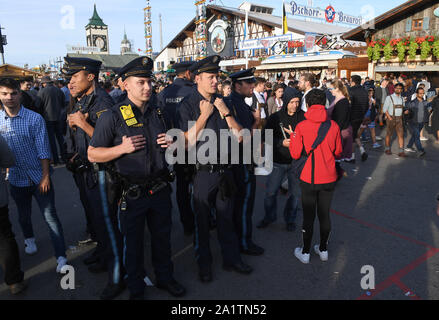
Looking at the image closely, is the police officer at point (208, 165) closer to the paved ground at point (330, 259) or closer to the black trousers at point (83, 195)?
the paved ground at point (330, 259)

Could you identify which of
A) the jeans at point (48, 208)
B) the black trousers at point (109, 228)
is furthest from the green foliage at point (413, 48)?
the jeans at point (48, 208)

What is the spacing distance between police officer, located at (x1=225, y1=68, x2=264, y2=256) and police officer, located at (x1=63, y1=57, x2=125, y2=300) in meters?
1.40

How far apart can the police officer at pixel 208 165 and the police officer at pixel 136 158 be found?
14.2 inches

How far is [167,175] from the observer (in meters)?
2.93

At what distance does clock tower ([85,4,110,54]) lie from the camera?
126m

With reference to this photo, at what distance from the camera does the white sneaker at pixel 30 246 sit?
3.90m

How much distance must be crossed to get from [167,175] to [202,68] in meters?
1.14

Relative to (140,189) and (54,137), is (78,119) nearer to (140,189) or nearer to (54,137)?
(140,189)

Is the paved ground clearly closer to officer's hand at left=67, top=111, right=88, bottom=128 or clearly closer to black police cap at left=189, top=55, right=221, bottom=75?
officer's hand at left=67, top=111, right=88, bottom=128

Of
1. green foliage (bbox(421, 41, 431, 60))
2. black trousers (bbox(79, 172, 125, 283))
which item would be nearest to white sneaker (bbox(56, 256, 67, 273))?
black trousers (bbox(79, 172, 125, 283))

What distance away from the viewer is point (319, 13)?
131 feet
